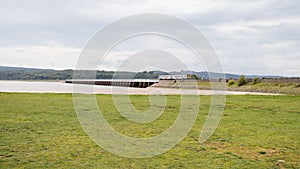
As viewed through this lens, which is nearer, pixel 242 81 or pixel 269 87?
pixel 269 87

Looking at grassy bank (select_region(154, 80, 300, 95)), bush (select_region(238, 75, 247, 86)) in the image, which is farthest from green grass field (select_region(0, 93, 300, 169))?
bush (select_region(238, 75, 247, 86))

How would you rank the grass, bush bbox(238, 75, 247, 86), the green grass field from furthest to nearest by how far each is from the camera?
bush bbox(238, 75, 247, 86)
the grass
the green grass field

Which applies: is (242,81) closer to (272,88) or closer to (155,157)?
(272,88)

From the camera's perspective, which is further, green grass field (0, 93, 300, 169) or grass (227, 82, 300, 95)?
grass (227, 82, 300, 95)

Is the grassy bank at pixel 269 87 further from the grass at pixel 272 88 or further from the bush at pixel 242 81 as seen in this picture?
the bush at pixel 242 81

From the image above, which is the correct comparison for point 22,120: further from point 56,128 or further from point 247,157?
point 247,157

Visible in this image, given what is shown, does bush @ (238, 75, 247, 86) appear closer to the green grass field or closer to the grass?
the grass

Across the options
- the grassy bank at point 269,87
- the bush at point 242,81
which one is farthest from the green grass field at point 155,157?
the bush at point 242,81

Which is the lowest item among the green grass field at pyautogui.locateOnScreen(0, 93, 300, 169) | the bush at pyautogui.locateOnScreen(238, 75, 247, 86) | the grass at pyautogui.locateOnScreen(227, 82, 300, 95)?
the green grass field at pyautogui.locateOnScreen(0, 93, 300, 169)

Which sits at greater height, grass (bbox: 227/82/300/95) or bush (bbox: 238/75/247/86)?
bush (bbox: 238/75/247/86)

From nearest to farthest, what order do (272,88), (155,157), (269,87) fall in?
1. (155,157)
2. (272,88)
3. (269,87)

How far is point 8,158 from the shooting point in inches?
270

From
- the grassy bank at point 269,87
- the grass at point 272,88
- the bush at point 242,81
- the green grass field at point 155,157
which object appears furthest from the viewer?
the bush at point 242,81

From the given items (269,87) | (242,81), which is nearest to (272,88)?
(269,87)
